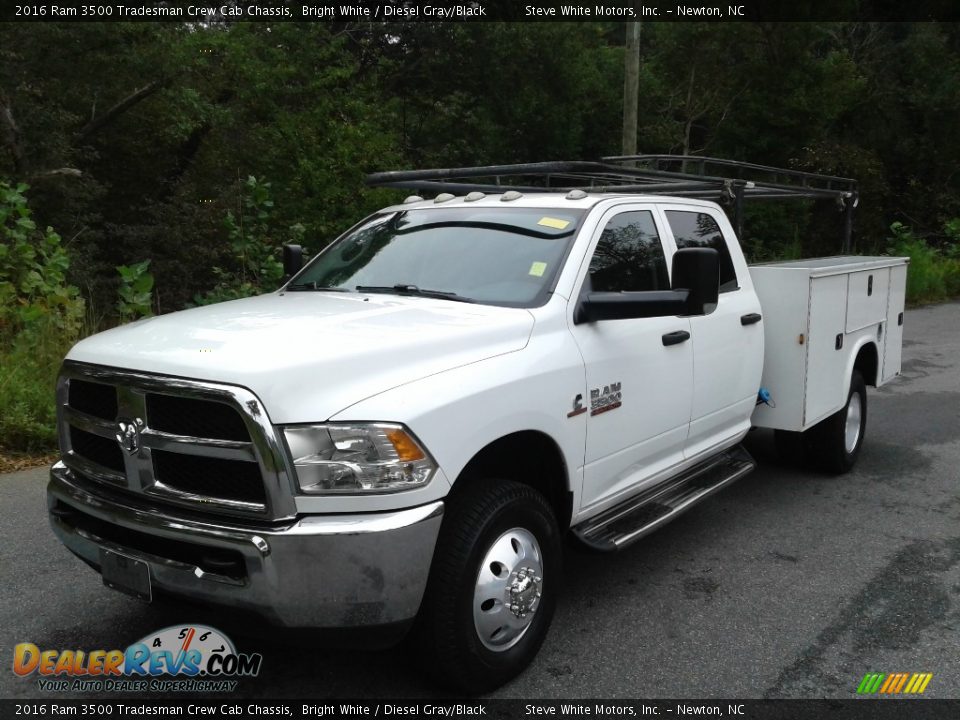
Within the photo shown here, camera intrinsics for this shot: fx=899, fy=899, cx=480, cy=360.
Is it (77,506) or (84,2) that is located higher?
(84,2)

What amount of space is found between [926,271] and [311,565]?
17605 mm

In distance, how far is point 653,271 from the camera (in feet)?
15.6

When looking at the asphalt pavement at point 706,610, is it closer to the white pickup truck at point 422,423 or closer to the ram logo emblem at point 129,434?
the white pickup truck at point 422,423

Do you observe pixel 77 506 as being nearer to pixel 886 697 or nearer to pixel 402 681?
pixel 402 681

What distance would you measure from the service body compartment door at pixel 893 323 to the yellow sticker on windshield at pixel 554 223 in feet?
12.1

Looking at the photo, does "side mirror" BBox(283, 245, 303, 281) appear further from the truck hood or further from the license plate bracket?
the license plate bracket

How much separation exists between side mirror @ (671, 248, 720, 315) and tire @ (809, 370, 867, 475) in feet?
9.29

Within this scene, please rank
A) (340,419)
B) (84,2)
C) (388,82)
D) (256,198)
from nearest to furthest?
1. (340,419)
2. (256,198)
3. (84,2)
4. (388,82)

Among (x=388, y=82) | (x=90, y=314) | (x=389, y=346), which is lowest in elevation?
(x=90, y=314)

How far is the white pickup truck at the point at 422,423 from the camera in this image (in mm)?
3000

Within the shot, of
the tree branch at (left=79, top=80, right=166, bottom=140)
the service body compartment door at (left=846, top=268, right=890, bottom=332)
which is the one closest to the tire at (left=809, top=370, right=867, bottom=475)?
the service body compartment door at (left=846, top=268, right=890, bottom=332)

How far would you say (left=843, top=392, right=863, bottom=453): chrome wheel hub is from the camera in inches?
259

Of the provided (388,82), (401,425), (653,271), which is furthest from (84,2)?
(401,425)

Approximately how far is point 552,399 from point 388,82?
25.0 meters
